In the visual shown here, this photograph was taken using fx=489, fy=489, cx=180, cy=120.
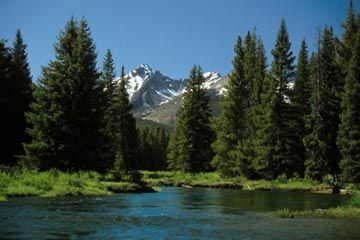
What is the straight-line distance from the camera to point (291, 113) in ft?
213

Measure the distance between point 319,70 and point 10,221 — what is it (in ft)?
157

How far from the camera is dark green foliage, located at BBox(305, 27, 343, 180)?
185ft

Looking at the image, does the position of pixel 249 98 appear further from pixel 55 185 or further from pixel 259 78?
pixel 55 185

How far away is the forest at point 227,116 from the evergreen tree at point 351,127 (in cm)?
10

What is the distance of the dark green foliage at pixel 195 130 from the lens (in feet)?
260

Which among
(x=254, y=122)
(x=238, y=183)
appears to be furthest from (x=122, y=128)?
(x=238, y=183)

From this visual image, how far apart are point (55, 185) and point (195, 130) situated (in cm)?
4916

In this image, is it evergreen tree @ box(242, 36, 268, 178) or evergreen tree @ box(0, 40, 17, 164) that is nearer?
evergreen tree @ box(0, 40, 17, 164)

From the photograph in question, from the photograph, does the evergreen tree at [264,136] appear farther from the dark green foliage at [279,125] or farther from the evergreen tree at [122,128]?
the evergreen tree at [122,128]

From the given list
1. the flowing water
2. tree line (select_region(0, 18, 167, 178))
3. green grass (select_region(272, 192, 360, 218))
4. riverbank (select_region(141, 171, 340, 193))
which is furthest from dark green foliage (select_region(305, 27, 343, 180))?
the flowing water

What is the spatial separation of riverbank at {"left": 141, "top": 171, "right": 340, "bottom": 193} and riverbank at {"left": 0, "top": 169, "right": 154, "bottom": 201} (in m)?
19.7

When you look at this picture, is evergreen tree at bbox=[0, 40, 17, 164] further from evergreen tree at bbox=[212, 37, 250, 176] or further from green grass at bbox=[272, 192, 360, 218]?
green grass at bbox=[272, 192, 360, 218]

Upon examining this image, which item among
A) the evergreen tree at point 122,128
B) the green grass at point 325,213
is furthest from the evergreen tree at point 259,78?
the green grass at point 325,213

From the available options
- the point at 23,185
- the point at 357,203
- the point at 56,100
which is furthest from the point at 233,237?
the point at 56,100
